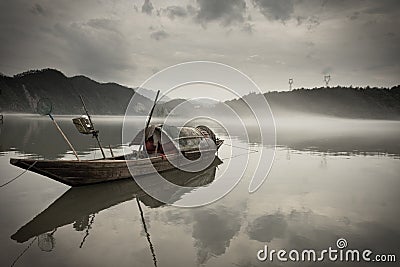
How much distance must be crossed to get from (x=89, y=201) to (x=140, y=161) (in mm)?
3762

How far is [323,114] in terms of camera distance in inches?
6447

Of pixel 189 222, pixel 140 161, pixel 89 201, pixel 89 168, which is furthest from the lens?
pixel 140 161

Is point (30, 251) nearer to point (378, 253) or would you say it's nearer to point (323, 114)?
point (378, 253)

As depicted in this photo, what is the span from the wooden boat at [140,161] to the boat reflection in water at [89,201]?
18.9 inches

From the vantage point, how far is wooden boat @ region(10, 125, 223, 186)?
12.9m

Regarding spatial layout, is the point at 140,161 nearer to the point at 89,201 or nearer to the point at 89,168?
the point at 89,168

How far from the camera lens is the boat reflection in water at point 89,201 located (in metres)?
9.82

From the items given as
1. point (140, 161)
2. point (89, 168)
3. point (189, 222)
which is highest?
point (140, 161)

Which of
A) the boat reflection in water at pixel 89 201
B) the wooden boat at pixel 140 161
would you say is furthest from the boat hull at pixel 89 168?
the boat reflection in water at pixel 89 201

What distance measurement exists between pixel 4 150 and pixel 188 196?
70.6 feet

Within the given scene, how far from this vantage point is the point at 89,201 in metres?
12.7

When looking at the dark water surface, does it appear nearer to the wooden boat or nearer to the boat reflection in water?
the boat reflection in water

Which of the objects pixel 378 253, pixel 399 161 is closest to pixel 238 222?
pixel 378 253

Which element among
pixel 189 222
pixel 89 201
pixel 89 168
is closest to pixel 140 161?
pixel 89 168
